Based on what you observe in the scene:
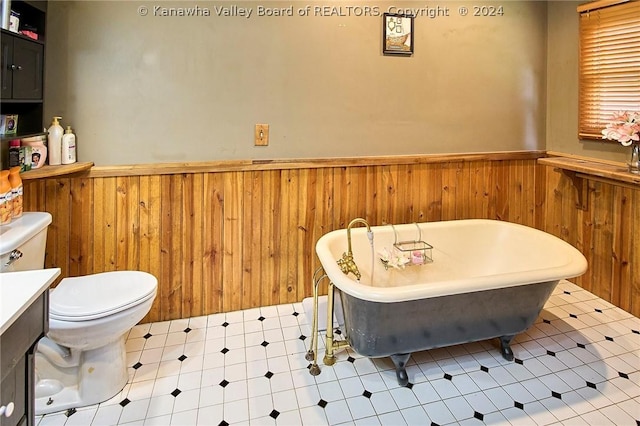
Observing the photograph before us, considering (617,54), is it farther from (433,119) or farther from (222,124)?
(222,124)

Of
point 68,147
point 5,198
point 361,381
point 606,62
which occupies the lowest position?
point 361,381

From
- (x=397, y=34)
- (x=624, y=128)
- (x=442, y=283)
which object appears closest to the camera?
(x=442, y=283)

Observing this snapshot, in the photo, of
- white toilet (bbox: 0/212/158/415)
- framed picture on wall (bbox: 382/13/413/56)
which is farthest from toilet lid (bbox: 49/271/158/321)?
framed picture on wall (bbox: 382/13/413/56)

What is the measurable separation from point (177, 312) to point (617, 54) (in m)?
3.29

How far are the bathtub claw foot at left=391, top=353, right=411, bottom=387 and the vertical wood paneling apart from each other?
971 millimetres

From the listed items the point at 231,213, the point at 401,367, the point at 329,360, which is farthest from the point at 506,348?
the point at 231,213

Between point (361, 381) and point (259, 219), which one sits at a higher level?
point (259, 219)

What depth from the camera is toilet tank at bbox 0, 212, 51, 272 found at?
1653 millimetres

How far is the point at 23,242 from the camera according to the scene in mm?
1760

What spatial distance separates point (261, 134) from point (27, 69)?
1.24 metres

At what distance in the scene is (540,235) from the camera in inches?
102

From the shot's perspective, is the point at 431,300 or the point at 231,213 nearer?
the point at 431,300

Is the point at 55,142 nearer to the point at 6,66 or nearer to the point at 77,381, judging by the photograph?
the point at 6,66

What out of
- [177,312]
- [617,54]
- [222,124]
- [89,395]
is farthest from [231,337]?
[617,54]
